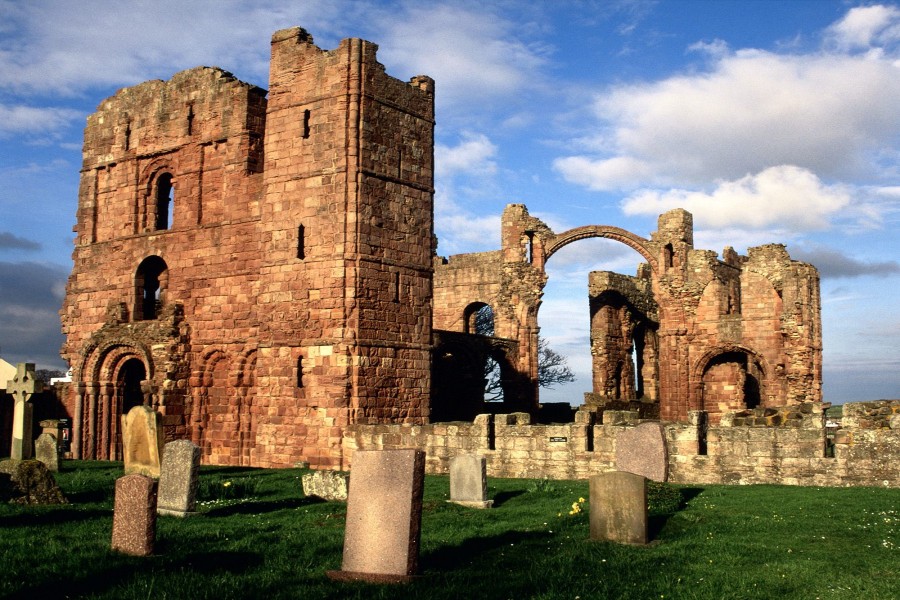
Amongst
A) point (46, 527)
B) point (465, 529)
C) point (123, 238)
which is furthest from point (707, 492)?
point (123, 238)

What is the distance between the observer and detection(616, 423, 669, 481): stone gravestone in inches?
546

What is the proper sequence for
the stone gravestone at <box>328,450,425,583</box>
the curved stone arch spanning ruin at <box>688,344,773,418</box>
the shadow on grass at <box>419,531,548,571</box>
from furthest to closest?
the curved stone arch spanning ruin at <box>688,344,773,418</box>
the shadow on grass at <box>419,531,548,571</box>
the stone gravestone at <box>328,450,425,583</box>


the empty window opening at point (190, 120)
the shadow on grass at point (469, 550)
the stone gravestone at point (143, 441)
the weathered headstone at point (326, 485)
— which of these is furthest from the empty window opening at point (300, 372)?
the shadow on grass at point (469, 550)

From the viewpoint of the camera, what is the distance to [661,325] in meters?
35.2

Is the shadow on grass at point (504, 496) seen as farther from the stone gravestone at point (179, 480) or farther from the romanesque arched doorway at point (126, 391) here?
the romanesque arched doorway at point (126, 391)

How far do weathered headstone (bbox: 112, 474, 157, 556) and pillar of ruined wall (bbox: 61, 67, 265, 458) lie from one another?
13696 millimetres

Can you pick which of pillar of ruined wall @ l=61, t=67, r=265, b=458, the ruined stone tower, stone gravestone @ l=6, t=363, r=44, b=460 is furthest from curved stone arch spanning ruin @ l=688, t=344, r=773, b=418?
stone gravestone @ l=6, t=363, r=44, b=460

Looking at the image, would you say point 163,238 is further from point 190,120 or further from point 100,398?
point 100,398

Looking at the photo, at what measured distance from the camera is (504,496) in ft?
45.8

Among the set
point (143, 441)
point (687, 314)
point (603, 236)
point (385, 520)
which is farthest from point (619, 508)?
point (603, 236)

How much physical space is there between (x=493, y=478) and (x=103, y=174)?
16.0m

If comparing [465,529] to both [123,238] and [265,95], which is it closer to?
[265,95]

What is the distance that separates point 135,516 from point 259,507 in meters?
3.96

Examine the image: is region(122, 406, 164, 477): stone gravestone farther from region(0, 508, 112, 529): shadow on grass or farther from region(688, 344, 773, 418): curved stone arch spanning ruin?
region(688, 344, 773, 418): curved stone arch spanning ruin
